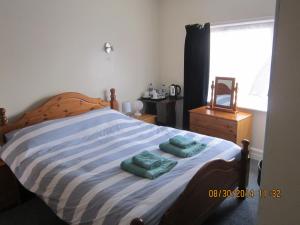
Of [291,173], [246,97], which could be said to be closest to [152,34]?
[246,97]

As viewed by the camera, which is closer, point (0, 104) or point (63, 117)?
point (0, 104)

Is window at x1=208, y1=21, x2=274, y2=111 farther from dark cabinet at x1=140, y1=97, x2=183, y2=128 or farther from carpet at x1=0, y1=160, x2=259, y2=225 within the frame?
carpet at x1=0, y1=160, x2=259, y2=225

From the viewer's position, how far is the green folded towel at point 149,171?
1840 mm

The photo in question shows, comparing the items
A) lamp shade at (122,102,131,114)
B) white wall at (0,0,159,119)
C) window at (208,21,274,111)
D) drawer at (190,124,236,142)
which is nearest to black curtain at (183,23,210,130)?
window at (208,21,274,111)

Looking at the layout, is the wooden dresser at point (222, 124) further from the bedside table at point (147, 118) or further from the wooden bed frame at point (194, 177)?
the wooden bed frame at point (194, 177)

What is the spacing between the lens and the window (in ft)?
10.4

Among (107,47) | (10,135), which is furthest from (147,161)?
(107,47)

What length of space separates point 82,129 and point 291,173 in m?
2.36

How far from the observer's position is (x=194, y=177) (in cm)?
169

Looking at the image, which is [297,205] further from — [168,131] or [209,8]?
[209,8]

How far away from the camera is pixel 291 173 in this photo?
68 cm

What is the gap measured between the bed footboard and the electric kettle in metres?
1.89

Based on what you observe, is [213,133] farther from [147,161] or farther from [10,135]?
[10,135]
